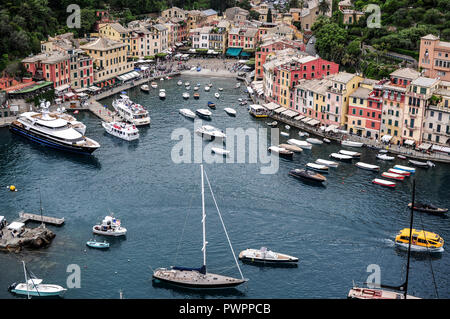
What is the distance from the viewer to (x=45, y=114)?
81938 millimetres

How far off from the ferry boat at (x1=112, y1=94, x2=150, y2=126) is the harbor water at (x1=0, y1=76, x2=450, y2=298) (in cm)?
617

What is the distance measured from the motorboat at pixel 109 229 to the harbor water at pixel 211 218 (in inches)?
28.2

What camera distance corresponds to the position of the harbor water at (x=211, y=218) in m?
47.8

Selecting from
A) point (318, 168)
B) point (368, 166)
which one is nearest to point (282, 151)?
point (318, 168)

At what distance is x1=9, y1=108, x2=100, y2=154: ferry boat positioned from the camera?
76.2m

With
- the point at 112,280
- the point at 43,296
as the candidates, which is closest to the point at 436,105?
the point at 112,280

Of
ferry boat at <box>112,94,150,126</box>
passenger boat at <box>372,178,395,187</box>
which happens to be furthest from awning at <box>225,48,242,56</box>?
passenger boat at <box>372,178,395,187</box>

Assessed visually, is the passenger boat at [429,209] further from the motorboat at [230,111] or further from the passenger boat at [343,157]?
the motorboat at [230,111]

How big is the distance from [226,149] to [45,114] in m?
26.8

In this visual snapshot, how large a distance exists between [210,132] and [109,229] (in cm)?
3147

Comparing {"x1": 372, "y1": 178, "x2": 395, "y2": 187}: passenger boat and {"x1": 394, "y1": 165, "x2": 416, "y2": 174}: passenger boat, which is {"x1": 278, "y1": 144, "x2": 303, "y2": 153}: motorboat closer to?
{"x1": 372, "y1": 178, "x2": 395, "y2": 187}: passenger boat

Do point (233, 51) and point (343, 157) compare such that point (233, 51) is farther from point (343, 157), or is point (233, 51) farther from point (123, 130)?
point (343, 157)

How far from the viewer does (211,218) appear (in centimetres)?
5806
